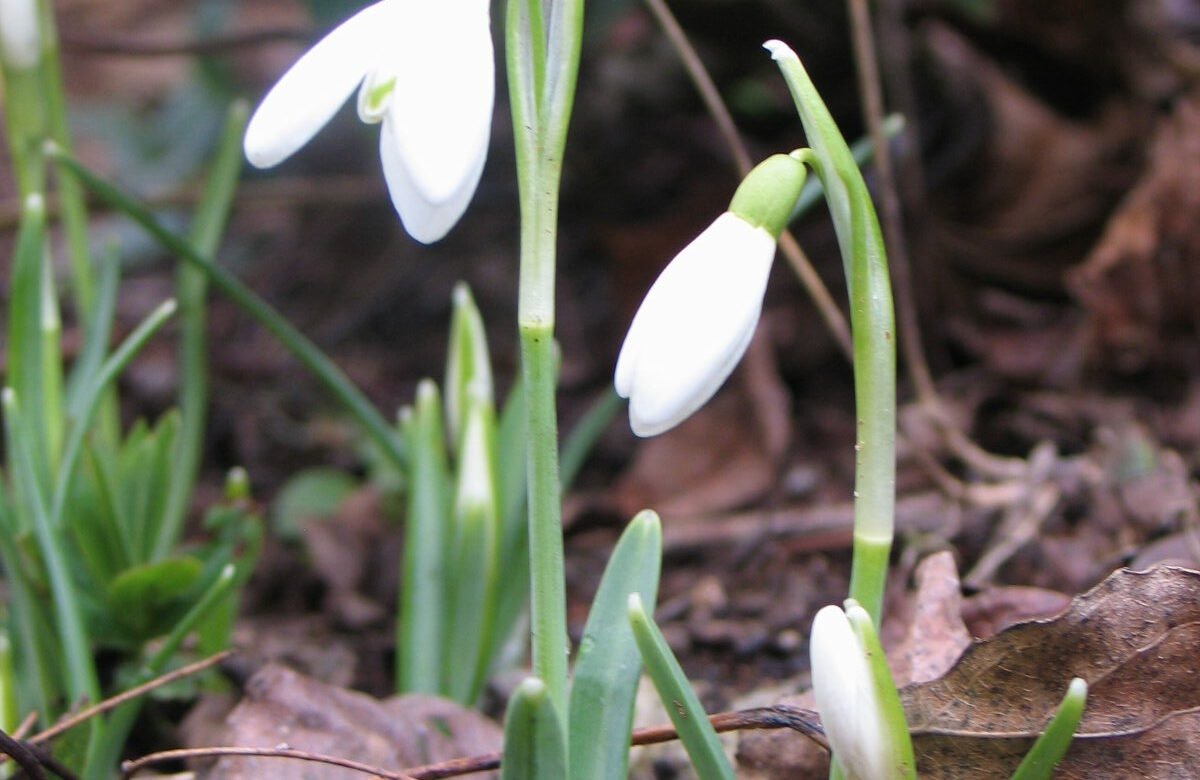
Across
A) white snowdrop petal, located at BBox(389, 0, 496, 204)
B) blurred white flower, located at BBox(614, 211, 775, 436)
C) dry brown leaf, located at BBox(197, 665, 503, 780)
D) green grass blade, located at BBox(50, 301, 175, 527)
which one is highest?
white snowdrop petal, located at BBox(389, 0, 496, 204)

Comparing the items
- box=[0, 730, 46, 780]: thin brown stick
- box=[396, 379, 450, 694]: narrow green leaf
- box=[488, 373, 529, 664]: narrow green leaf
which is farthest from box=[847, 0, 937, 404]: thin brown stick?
box=[0, 730, 46, 780]: thin brown stick

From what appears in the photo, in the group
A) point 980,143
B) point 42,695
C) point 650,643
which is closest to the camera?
point 650,643

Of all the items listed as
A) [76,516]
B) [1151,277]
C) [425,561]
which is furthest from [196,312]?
[1151,277]

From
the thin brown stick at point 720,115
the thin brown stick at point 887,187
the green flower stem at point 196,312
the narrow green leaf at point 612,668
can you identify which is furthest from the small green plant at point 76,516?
the thin brown stick at point 887,187

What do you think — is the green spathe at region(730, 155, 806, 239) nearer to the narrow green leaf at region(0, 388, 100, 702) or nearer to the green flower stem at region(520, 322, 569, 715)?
the green flower stem at region(520, 322, 569, 715)

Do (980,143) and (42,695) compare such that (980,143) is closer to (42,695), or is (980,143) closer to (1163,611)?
(1163,611)

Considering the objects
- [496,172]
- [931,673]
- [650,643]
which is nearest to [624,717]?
[650,643]

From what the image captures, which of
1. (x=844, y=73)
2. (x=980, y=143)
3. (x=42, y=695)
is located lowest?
(x=42, y=695)
